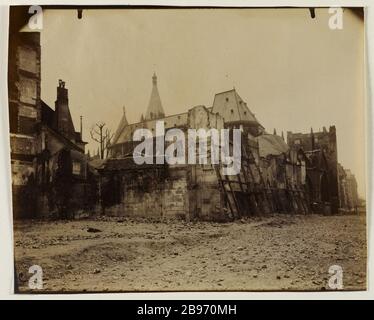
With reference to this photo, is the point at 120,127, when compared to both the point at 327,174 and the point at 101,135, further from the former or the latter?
the point at 327,174

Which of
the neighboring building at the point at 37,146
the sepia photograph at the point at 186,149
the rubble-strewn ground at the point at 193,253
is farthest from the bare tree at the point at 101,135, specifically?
the rubble-strewn ground at the point at 193,253

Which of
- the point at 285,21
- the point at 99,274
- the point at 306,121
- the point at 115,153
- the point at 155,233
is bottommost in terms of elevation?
the point at 99,274

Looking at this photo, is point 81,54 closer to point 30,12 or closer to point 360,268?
point 30,12

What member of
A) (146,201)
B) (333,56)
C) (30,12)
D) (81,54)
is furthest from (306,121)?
(30,12)

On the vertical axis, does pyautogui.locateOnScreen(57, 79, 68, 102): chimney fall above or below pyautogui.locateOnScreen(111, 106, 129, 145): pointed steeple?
above

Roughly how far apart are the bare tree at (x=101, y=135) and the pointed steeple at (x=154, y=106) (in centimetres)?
41

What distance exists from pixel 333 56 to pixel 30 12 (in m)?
3.01

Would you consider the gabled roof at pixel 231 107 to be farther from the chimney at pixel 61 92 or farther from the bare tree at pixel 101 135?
the chimney at pixel 61 92

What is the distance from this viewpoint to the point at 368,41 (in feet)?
13.9

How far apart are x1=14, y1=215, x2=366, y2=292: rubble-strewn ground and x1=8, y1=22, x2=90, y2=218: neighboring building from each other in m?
0.22

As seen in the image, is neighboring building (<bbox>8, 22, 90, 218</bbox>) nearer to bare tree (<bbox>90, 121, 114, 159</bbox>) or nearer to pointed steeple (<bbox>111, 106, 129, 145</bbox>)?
bare tree (<bbox>90, 121, 114, 159</bbox>)

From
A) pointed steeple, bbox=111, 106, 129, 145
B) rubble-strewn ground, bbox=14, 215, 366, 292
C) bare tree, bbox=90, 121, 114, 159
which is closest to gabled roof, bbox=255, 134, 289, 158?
rubble-strewn ground, bbox=14, 215, 366, 292

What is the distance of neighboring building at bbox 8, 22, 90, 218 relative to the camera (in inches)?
166

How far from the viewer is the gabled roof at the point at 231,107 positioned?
415 cm
